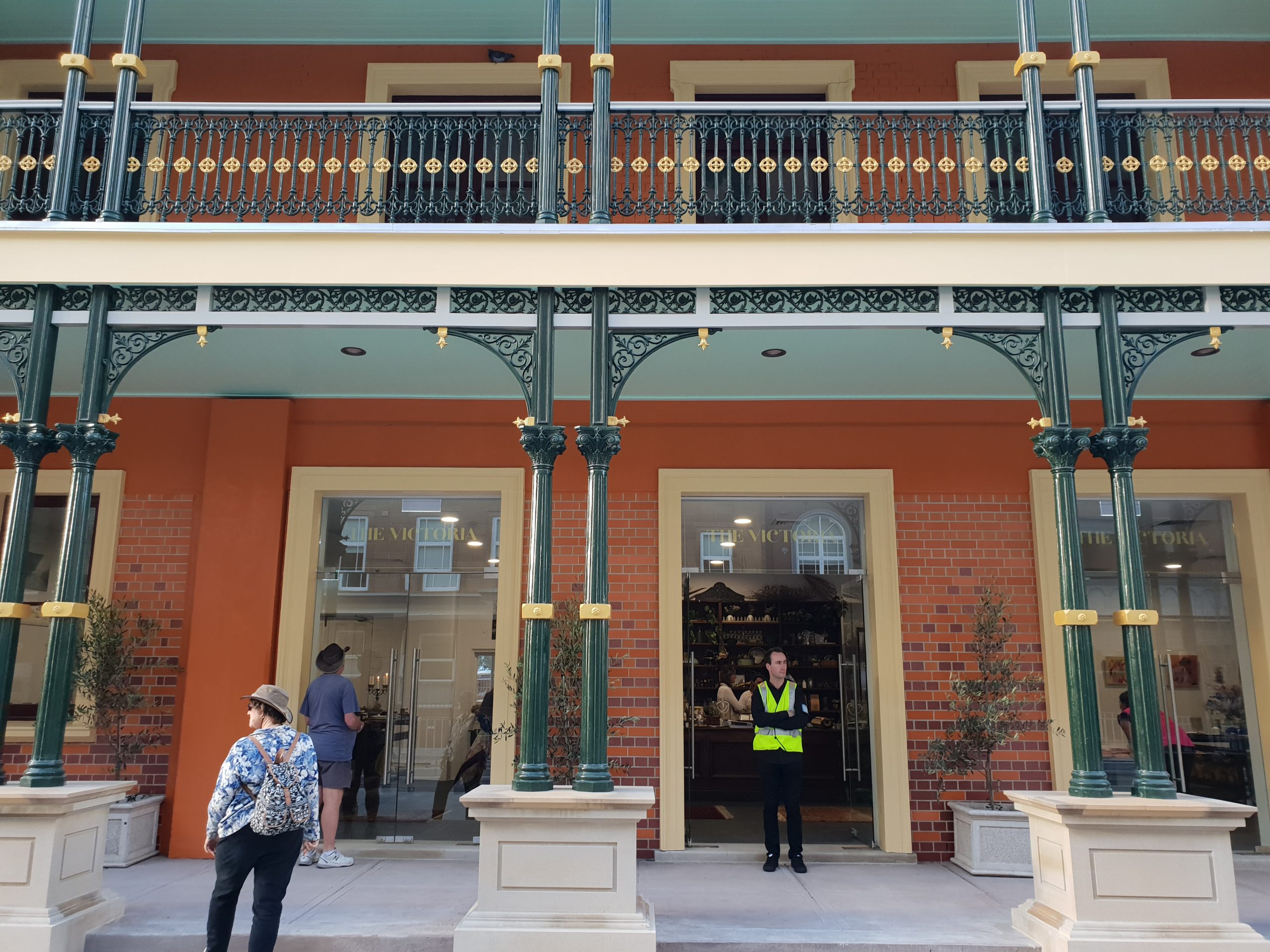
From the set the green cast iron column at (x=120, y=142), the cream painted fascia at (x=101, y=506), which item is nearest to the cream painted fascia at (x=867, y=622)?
the green cast iron column at (x=120, y=142)

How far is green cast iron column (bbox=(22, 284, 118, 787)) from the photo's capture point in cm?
547

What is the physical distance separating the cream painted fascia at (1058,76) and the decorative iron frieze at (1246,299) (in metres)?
3.35

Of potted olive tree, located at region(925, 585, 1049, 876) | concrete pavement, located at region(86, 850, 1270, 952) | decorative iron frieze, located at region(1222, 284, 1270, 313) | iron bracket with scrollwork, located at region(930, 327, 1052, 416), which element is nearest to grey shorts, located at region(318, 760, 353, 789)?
concrete pavement, located at region(86, 850, 1270, 952)

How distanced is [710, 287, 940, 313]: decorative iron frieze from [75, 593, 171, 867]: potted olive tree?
5.44 meters

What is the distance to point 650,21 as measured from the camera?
8625 mm

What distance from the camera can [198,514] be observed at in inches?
323

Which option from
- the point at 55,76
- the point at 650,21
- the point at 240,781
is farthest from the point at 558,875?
the point at 55,76

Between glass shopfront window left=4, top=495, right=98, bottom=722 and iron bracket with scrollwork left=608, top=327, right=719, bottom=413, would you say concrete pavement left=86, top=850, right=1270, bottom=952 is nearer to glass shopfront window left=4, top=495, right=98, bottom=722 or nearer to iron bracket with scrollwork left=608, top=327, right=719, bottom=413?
A: glass shopfront window left=4, top=495, right=98, bottom=722

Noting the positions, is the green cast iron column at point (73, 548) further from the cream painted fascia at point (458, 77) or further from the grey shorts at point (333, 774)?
the cream painted fascia at point (458, 77)

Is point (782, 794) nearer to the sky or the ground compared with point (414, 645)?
nearer to the ground

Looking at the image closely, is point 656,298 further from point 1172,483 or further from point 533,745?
point 1172,483

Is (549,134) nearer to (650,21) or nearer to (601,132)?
(601,132)

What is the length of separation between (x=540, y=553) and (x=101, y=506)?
4.69 meters

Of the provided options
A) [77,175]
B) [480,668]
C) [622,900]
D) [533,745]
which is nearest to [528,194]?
[77,175]
